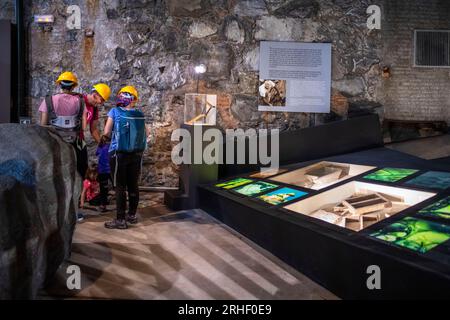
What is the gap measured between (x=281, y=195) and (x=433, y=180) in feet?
4.25

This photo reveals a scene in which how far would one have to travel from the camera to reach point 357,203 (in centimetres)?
333

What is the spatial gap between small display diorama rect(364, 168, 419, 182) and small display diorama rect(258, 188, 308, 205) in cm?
68

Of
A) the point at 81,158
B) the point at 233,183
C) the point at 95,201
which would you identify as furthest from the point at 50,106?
the point at 233,183

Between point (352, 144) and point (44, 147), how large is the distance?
412 cm

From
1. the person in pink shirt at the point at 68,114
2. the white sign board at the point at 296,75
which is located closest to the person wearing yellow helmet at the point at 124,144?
the person in pink shirt at the point at 68,114

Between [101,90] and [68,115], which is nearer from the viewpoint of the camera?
[68,115]

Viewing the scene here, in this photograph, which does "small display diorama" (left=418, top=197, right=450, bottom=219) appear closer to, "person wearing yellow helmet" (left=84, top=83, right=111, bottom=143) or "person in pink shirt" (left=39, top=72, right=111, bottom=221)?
"person in pink shirt" (left=39, top=72, right=111, bottom=221)

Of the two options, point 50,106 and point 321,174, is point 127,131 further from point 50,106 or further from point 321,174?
point 321,174

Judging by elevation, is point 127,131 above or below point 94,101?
below

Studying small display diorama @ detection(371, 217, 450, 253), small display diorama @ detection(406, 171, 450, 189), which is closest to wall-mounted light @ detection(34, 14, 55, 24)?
small display diorama @ detection(406, 171, 450, 189)

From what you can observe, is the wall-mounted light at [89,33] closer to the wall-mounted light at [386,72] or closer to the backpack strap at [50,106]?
the backpack strap at [50,106]

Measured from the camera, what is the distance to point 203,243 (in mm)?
3752

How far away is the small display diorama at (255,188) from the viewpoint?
4219mm

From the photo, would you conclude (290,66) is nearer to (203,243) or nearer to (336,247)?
(203,243)
